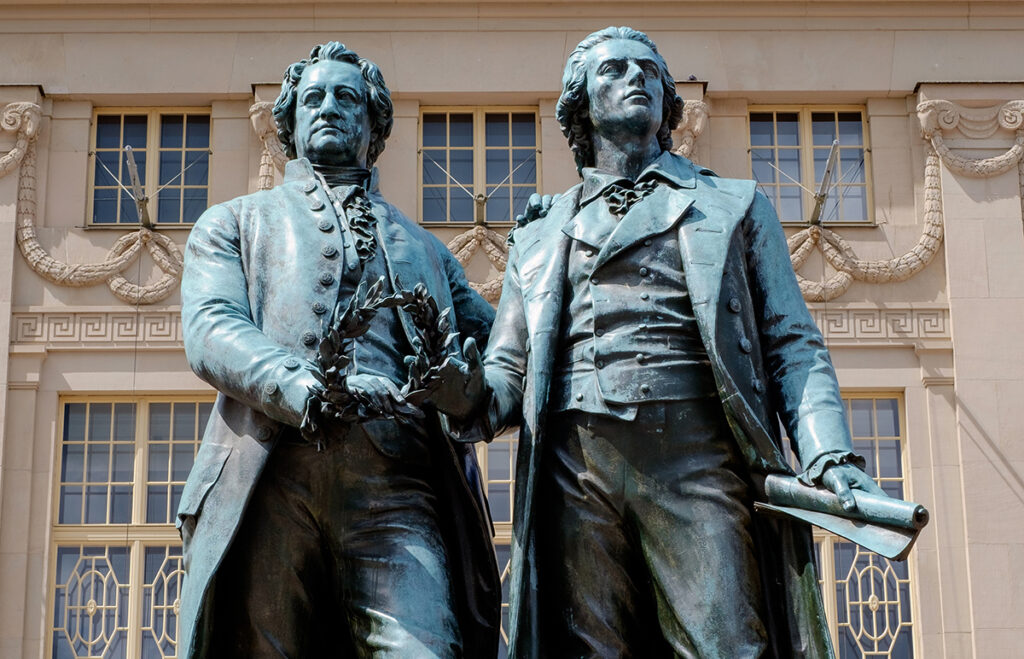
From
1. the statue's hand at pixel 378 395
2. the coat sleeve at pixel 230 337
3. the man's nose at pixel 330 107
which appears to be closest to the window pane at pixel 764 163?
the man's nose at pixel 330 107

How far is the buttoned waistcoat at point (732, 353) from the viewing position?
24.0 feet

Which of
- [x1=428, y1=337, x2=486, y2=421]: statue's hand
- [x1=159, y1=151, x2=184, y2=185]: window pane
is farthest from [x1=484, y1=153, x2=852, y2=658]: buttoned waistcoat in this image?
[x1=159, y1=151, x2=184, y2=185]: window pane

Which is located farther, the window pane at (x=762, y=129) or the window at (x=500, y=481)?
the window pane at (x=762, y=129)

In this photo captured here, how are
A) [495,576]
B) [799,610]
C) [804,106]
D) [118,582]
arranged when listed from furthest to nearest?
[804,106], [118,582], [495,576], [799,610]

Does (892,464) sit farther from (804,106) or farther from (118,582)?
(118,582)

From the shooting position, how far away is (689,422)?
742 cm

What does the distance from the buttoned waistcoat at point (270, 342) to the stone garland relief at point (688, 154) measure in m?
17.8

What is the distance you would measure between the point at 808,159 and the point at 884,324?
2135 millimetres

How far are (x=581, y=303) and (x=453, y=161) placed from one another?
1929 centimetres

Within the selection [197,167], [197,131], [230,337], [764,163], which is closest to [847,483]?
[230,337]

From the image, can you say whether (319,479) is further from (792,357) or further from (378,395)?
(792,357)

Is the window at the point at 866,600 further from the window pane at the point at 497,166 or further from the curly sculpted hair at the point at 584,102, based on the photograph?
the curly sculpted hair at the point at 584,102

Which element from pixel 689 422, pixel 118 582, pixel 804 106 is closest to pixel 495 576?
pixel 689 422

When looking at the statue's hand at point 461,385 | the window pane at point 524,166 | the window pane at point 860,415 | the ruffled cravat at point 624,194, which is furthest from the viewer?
the window pane at point 524,166
